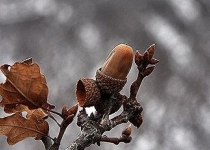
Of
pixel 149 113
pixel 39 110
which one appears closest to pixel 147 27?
pixel 149 113

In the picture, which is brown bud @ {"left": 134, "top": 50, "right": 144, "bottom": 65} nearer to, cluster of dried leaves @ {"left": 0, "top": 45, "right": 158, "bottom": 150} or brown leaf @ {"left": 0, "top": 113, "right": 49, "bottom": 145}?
cluster of dried leaves @ {"left": 0, "top": 45, "right": 158, "bottom": 150}

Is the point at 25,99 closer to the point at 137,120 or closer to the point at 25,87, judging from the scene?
the point at 25,87

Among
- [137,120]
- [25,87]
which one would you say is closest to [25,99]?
[25,87]

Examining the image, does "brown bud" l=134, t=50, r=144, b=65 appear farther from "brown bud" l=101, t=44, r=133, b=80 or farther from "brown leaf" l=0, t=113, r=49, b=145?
Answer: "brown leaf" l=0, t=113, r=49, b=145

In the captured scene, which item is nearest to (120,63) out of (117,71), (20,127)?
(117,71)

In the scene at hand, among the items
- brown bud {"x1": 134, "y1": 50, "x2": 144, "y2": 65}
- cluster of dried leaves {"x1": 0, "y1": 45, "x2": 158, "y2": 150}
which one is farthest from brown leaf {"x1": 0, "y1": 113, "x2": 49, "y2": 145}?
brown bud {"x1": 134, "y1": 50, "x2": 144, "y2": 65}

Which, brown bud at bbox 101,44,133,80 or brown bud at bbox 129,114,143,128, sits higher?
brown bud at bbox 101,44,133,80

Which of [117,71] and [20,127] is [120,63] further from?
[20,127]

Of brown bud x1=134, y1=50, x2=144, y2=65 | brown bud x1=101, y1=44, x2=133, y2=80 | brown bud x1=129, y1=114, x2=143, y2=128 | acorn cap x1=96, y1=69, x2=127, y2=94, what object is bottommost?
brown bud x1=129, y1=114, x2=143, y2=128
